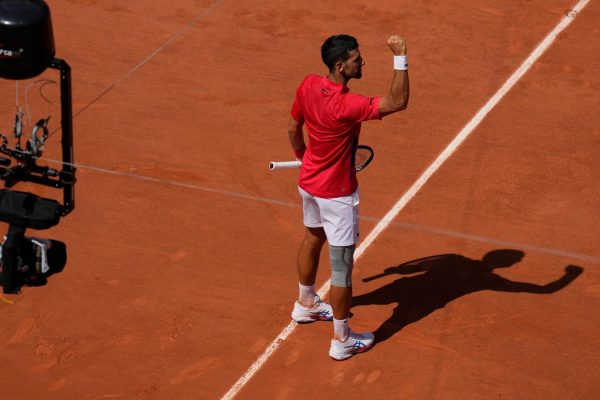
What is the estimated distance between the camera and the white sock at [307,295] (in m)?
9.03

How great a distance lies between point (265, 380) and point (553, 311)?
2.55 m

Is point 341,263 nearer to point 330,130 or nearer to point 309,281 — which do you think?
point 309,281

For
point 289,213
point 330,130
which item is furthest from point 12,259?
point 289,213

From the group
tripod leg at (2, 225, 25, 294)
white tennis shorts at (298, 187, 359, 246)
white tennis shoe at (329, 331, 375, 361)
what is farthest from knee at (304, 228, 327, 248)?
tripod leg at (2, 225, 25, 294)

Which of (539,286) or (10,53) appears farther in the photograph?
(539,286)

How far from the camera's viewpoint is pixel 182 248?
32.6ft

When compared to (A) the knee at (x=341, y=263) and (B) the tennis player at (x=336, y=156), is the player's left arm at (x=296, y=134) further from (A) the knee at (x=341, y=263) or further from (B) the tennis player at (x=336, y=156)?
(A) the knee at (x=341, y=263)

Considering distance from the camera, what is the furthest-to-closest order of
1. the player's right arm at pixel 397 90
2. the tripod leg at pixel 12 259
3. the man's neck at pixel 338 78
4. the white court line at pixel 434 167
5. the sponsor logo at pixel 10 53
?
the white court line at pixel 434 167, the man's neck at pixel 338 78, the player's right arm at pixel 397 90, the tripod leg at pixel 12 259, the sponsor logo at pixel 10 53

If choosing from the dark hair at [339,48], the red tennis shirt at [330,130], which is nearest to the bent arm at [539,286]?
the red tennis shirt at [330,130]

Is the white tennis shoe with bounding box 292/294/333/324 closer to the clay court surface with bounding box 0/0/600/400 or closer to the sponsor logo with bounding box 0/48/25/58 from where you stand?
→ the clay court surface with bounding box 0/0/600/400

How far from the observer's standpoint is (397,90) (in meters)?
7.62

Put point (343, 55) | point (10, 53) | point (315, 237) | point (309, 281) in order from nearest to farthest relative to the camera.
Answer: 1. point (10, 53)
2. point (343, 55)
3. point (315, 237)
4. point (309, 281)

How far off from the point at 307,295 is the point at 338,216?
1.03 m

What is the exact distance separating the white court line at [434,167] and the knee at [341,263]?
2.70ft
